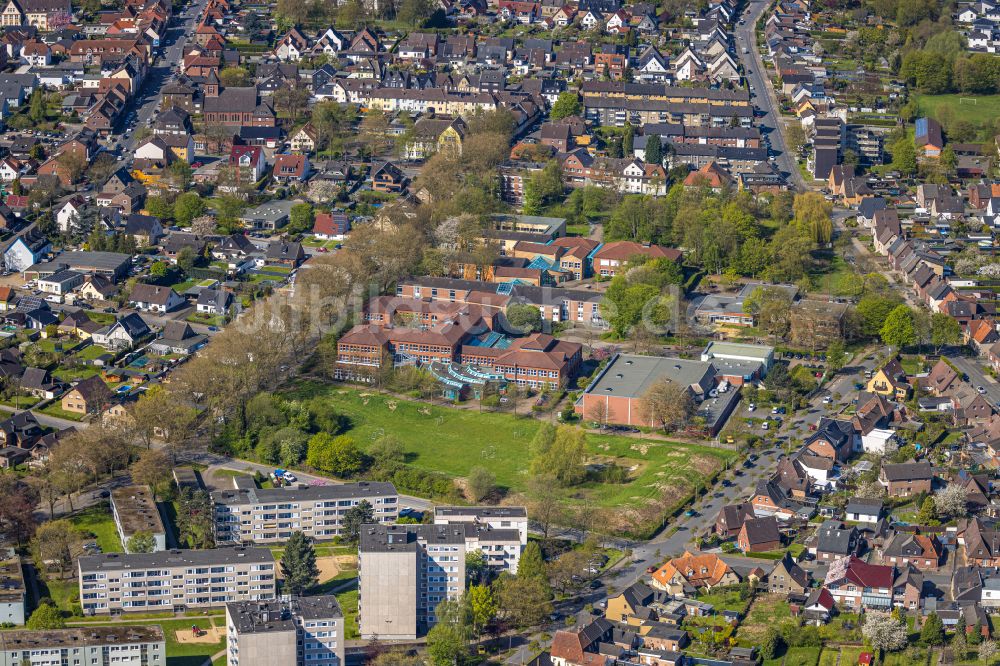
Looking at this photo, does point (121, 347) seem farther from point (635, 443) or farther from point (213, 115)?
point (213, 115)

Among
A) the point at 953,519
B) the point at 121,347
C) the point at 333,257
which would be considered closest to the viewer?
the point at 953,519

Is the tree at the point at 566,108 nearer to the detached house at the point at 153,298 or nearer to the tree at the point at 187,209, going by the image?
the tree at the point at 187,209

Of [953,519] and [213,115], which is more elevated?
[213,115]

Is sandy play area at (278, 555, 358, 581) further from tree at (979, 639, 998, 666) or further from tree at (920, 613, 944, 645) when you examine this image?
tree at (979, 639, 998, 666)

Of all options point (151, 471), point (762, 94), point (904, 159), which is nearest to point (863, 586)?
point (151, 471)

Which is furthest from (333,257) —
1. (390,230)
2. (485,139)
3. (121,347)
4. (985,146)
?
(985,146)

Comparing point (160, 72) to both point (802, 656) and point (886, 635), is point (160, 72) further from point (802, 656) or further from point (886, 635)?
point (886, 635)
